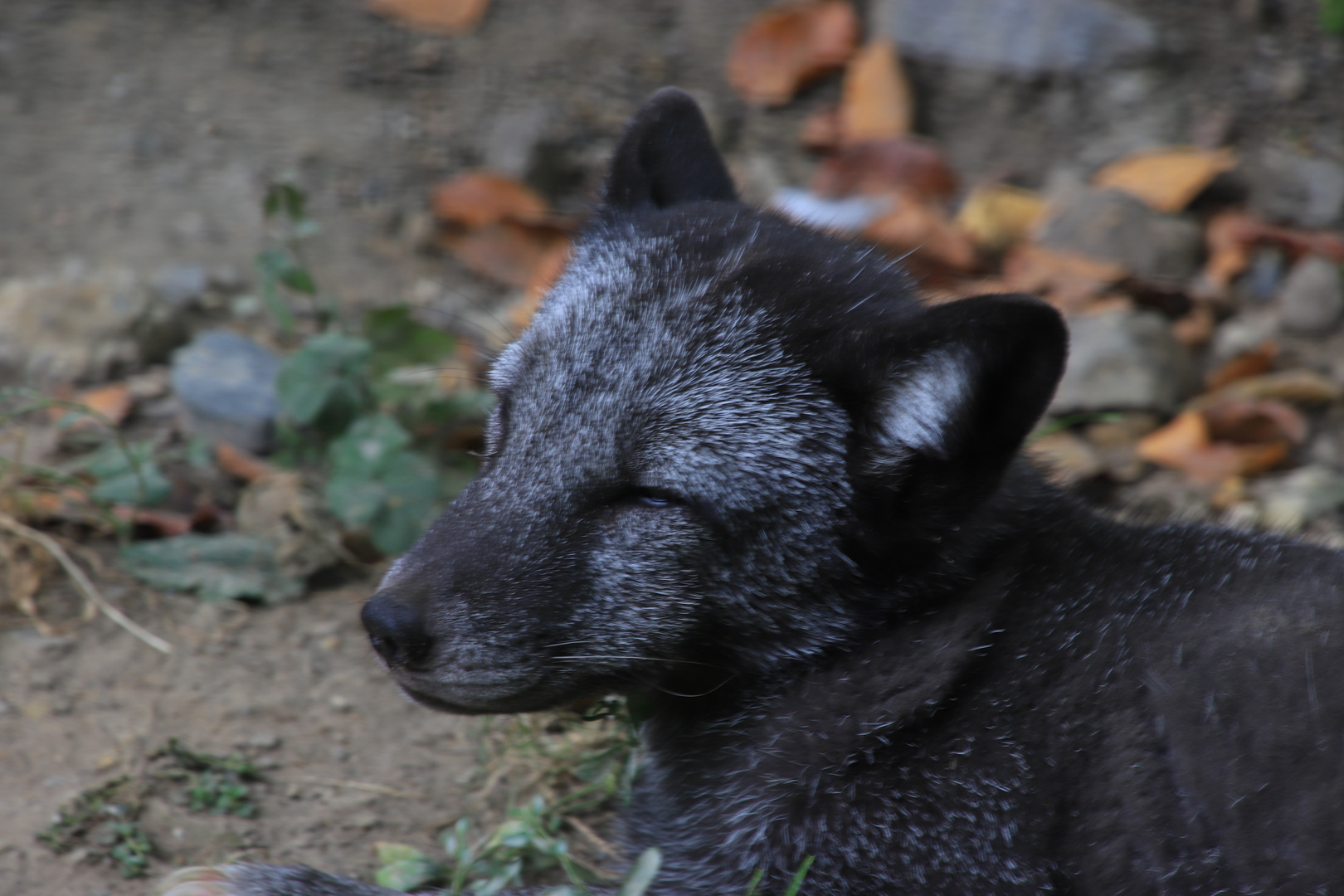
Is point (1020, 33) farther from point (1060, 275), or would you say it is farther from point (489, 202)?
point (489, 202)

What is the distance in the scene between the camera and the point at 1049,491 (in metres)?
4.25

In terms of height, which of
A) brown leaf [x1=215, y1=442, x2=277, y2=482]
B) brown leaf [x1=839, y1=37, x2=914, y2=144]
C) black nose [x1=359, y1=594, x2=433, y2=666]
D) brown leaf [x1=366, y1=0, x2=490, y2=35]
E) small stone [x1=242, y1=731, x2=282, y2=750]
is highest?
black nose [x1=359, y1=594, x2=433, y2=666]

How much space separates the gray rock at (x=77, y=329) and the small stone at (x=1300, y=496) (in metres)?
5.89

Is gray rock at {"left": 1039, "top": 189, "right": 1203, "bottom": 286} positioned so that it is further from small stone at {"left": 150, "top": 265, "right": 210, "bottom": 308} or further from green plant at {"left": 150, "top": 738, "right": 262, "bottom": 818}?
green plant at {"left": 150, "top": 738, "right": 262, "bottom": 818}

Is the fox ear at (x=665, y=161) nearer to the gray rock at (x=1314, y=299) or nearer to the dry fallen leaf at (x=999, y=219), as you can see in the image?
the dry fallen leaf at (x=999, y=219)

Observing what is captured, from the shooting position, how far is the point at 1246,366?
717 cm

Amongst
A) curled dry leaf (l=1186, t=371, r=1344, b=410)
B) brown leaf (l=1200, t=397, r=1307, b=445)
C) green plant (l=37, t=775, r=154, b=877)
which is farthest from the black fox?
curled dry leaf (l=1186, t=371, r=1344, b=410)

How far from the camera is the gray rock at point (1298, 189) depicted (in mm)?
8109

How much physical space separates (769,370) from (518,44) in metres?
6.01

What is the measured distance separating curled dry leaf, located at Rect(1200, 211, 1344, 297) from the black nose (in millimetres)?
6004

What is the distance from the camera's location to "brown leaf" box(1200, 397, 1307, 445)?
6.79 meters

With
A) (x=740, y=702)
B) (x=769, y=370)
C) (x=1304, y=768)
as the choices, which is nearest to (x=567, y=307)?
(x=769, y=370)

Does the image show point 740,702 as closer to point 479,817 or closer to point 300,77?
point 479,817

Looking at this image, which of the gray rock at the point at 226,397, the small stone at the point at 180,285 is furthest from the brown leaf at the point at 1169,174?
the small stone at the point at 180,285
